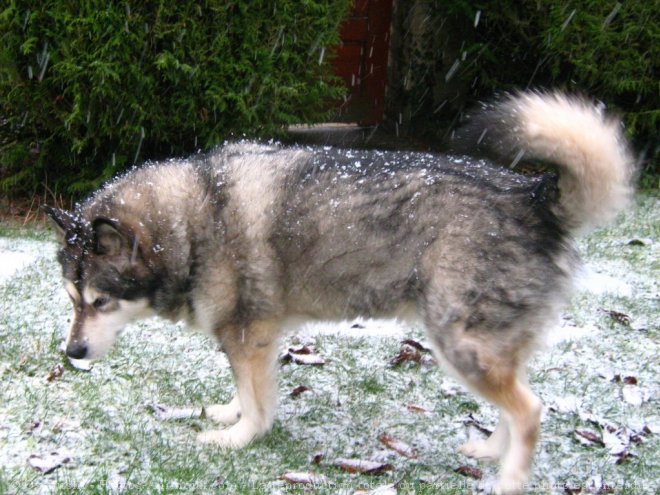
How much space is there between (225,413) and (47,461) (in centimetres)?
89

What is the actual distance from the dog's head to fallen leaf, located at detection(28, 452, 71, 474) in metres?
0.43

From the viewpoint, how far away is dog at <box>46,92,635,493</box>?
2.90 metres

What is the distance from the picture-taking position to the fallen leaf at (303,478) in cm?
299

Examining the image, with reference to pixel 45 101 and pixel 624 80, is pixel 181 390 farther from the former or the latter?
pixel 624 80

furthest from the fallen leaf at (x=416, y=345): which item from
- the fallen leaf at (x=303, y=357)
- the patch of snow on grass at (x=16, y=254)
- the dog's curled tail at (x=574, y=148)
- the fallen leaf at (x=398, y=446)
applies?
the patch of snow on grass at (x=16, y=254)

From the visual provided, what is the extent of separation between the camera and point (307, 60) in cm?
657

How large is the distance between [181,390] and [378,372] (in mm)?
1083

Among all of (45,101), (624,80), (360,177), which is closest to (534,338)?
(360,177)

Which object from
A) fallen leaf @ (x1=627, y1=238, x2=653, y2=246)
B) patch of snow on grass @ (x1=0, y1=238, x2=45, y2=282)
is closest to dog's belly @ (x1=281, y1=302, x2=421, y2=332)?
patch of snow on grass @ (x1=0, y1=238, x2=45, y2=282)

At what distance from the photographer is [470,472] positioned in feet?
10.6

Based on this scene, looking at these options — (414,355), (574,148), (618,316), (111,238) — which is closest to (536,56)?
(618,316)

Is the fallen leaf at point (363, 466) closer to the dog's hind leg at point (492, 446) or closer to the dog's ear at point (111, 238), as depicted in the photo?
the dog's hind leg at point (492, 446)

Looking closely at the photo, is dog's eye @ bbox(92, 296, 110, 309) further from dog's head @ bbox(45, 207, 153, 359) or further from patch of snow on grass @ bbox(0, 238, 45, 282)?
patch of snow on grass @ bbox(0, 238, 45, 282)

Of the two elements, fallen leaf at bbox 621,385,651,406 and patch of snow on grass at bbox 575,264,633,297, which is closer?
fallen leaf at bbox 621,385,651,406
